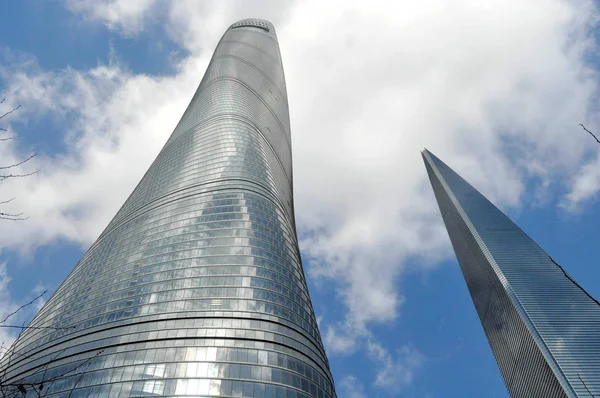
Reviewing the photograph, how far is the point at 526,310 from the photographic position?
132m

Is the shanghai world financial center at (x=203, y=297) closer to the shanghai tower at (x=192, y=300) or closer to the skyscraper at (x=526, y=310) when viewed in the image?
the shanghai tower at (x=192, y=300)

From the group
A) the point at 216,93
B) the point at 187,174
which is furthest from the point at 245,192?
the point at 216,93

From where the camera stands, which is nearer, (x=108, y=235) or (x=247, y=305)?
(x=247, y=305)

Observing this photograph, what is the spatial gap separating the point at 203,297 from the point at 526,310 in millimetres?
112176

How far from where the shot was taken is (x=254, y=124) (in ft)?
317

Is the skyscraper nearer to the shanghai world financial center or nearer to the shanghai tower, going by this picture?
the shanghai world financial center

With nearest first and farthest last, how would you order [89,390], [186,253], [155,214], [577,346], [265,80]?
[89,390] < [186,253] < [155,214] < [577,346] < [265,80]

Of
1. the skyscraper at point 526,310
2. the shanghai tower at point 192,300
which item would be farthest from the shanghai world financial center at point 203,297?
the skyscraper at point 526,310

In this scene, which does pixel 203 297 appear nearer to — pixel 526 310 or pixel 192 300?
pixel 192 300

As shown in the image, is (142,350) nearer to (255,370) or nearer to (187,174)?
(255,370)

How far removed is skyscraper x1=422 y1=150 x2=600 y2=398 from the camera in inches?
4464

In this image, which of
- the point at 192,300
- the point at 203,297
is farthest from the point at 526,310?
the point at 192,300

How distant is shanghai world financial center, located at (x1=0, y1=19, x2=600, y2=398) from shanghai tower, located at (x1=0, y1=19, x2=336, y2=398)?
6.1 inches

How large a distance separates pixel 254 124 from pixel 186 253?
151 feet
